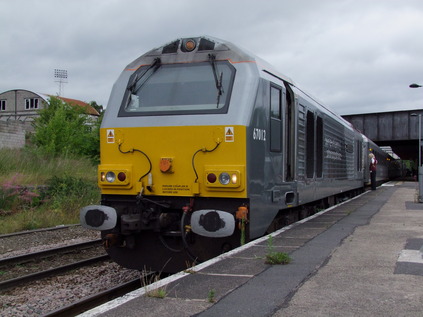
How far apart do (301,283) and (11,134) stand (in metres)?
22.6

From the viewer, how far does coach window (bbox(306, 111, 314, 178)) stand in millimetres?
8375

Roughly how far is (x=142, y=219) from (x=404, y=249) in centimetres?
349

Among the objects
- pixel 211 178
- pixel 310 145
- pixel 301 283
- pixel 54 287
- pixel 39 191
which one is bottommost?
pixel 54 287

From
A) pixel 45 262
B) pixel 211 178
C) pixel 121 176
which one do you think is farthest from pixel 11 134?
pixel 211 178

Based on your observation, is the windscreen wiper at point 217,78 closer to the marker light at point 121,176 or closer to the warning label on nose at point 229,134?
the warning label on nose at point 229,134

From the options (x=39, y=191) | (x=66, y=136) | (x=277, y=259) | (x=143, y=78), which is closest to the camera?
(x=277, y=259)

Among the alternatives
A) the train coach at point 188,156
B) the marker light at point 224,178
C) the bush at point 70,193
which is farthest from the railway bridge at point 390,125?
the marker light at point 224,178

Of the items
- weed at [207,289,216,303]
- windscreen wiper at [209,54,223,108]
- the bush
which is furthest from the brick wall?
weed at [207,289,216,303]

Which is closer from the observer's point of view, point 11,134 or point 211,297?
point 211,297

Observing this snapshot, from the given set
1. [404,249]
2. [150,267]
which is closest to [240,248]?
[150,267]

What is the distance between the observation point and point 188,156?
6.08 metres

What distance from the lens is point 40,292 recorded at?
20.8ft

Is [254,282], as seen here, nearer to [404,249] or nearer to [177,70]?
[404,249]

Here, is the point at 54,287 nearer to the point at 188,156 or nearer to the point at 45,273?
the point at 45,273
